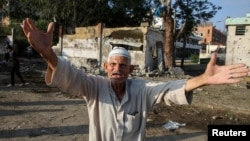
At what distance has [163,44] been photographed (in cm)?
2159

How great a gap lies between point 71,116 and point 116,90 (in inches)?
207

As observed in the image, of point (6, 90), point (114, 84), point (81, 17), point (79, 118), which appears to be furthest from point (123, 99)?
point (81, 17)

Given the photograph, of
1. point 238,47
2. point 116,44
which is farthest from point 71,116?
point 238,47

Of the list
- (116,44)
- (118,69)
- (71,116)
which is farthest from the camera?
(116,44)

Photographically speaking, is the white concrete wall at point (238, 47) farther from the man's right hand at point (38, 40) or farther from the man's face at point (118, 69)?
the man's right hand at point (38, 40)

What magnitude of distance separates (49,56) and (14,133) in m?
4.27

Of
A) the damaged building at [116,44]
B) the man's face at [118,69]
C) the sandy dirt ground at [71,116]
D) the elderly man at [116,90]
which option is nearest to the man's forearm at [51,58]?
the elderly man at [116,90]

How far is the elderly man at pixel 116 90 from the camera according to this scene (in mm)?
2094

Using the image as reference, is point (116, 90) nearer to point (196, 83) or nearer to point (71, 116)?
point (196, 83)

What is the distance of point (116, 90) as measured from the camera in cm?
236

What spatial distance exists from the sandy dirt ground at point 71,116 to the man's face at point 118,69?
3.64 m

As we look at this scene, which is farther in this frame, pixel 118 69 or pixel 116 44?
pixel 116 44

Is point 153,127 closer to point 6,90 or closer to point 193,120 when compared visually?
point 193,120

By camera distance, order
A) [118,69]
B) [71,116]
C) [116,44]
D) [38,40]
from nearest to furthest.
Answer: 1. [38,40]
2. [118,69]
3. [71,116]
4. [116,44]
